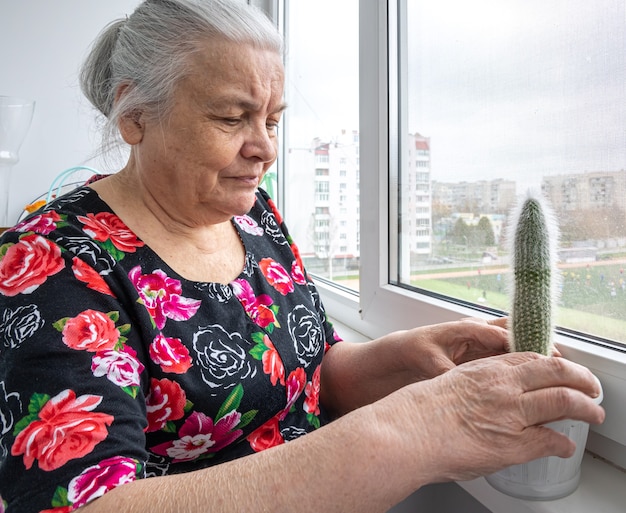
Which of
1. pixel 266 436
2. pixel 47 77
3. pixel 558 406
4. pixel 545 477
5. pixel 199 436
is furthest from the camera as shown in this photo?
pixel 47 77

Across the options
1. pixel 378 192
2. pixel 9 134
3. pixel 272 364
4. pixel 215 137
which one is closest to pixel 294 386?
pixel 272 364

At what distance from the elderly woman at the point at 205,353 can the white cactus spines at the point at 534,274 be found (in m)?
0.05

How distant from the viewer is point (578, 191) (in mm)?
719

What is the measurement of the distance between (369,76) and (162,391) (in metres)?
0.82

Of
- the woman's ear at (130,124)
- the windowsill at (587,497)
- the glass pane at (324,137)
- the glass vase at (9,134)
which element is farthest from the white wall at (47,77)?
the windowsill at (587,497)

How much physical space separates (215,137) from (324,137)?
2.73ft

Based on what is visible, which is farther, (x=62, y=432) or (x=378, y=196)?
(x=378, y=196)

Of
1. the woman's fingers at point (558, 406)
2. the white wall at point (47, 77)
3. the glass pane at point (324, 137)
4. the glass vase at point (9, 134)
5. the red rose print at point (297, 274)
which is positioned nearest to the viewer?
the woman's fingers at point (558, 406)

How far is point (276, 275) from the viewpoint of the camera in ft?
3.18

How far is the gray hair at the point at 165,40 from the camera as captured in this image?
779mm

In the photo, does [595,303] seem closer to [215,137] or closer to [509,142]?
[509,142]

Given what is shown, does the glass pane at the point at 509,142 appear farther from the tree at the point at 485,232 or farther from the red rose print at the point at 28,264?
the red rose print at the point at 28,264

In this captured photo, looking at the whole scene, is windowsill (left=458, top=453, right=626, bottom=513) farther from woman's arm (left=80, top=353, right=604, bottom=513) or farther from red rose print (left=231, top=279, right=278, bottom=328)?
red rose print (left=231, top=279, right=278, bottom=328)

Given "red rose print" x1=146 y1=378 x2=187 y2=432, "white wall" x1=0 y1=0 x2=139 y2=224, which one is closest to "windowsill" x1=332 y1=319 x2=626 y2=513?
"red rose print" x1=146 y1=378 x2=187 y2=432
